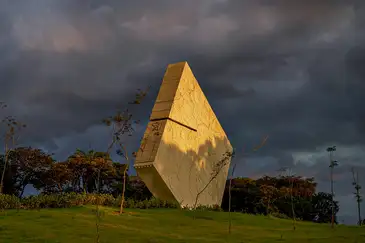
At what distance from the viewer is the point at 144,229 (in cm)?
1427

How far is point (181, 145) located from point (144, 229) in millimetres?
7725

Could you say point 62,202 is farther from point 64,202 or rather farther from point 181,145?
point 181,145

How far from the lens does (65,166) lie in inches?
1313

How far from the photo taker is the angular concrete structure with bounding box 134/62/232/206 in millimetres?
20250

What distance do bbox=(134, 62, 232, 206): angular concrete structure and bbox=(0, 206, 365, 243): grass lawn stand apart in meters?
1.82

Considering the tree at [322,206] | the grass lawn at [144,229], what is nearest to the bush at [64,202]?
the grass lawn at [144,229]

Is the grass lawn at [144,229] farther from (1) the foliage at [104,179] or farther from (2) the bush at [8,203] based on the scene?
(1) the foliage at [104,179]

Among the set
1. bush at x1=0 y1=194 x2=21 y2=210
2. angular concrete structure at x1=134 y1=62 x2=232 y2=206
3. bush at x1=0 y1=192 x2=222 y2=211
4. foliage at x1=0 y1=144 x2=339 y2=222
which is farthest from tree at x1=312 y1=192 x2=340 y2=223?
bush at x1=0 y1=194 x2=21 y2=210

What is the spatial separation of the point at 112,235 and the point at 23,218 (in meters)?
3.94

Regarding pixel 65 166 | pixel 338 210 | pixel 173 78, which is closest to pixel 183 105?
pixel 173 78

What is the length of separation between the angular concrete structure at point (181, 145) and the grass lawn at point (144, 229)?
1820 millimetres

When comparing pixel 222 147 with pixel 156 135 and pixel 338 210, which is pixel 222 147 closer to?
pixel 156 135

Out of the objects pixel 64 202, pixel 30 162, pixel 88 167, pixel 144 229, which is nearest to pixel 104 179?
pixel 88 167

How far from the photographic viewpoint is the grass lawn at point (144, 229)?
11945 mm
